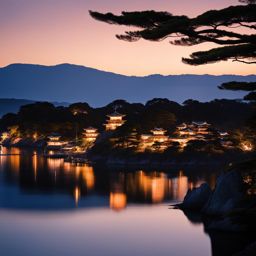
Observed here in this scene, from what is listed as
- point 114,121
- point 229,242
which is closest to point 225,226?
point 229,242

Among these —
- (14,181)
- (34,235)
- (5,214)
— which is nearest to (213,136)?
(14,181)

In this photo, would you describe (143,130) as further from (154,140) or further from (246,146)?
(246,146)

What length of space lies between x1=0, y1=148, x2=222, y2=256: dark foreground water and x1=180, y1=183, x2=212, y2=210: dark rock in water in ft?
2.47

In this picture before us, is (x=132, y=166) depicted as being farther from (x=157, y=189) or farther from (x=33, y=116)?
(x=33, y=116)

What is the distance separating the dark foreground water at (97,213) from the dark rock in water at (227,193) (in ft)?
3.92

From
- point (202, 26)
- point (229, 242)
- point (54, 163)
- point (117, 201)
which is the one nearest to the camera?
point (202, 26)

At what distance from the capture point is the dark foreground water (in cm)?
1803

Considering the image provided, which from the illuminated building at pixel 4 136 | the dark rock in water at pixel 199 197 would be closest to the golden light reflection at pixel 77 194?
the dark rock in water at pixel 199 197

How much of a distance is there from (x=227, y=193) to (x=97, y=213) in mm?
8290

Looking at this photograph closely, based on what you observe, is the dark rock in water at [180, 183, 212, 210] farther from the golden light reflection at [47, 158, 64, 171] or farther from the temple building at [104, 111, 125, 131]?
the temple building at [104, 111, 125, 131]

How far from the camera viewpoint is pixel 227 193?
62.2ft

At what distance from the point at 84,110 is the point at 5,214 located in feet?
165

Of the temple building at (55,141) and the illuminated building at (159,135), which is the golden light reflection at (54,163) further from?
the temple building at (55,141)

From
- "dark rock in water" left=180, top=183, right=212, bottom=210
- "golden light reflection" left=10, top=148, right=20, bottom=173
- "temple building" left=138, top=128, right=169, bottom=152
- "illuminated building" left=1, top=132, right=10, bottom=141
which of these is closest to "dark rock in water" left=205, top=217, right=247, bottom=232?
"dark rock in water" left=180, top=183, right=212, bottom=210
